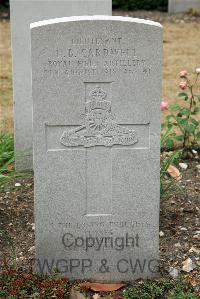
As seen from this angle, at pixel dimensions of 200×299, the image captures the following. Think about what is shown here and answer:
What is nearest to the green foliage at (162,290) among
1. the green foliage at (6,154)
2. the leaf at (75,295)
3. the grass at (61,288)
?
the grass at (61,288)

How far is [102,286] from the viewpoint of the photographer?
414 cm

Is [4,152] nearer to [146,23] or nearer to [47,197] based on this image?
[47,197]

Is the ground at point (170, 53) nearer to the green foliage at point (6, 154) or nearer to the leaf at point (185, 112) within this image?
the green foliage at point (6, 154)

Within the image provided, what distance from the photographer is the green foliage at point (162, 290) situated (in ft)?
13.0

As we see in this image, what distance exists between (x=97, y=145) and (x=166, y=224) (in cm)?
104

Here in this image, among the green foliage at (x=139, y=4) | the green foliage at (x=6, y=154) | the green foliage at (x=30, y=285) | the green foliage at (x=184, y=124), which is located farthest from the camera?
the green foliage at (x=139, y=4)

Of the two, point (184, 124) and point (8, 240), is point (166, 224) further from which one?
point (184, 124)

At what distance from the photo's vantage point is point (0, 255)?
14.3 ft

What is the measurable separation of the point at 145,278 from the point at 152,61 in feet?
4.25

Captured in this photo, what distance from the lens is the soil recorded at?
14.2ft

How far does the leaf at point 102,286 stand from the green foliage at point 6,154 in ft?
4.30

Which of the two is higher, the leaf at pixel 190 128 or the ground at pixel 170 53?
the ground at pixel 170 53

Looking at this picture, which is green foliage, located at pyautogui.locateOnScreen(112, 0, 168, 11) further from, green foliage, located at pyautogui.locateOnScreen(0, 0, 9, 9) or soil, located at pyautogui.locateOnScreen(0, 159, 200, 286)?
soil, located at pyautogui.locateOnScreen(0, 159, 200, 286)

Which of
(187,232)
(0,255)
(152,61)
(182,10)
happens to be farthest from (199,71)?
(182,10)
